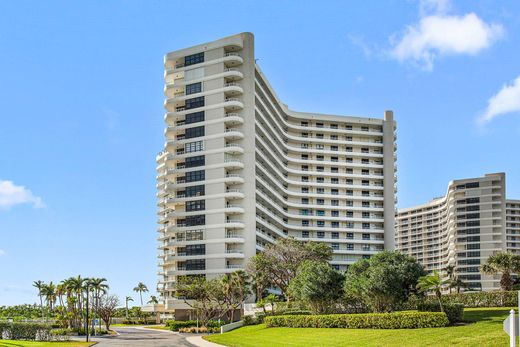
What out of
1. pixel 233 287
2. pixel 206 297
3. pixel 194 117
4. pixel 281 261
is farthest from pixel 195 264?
pixel 194 117

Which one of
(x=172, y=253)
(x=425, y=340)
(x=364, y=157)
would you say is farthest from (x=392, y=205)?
(x=425, y=340)

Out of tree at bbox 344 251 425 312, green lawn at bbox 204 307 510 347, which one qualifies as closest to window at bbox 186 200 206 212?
green lawn at bbox 204 307 510 347

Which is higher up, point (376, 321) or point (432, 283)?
point (432, 283)

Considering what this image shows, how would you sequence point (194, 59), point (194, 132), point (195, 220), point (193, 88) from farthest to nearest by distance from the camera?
point (194, 59) < point (193, 88) < point (194, 132) < point (195, 220)

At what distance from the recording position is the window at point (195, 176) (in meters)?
109

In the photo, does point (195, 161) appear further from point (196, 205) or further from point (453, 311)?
point (453, 311)

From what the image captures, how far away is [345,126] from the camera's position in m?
144

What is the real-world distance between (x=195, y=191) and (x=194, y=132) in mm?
10779

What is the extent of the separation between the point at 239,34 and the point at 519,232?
120m

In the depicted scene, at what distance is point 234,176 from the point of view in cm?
10850

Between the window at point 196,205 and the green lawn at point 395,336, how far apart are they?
4830 centimetres

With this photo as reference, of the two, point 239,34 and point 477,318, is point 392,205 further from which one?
point 477,318

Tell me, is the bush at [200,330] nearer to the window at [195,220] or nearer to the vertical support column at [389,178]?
the window at [195,220]

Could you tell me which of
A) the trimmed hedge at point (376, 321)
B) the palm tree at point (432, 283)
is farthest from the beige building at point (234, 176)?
the palm tree at point (432, 283)
